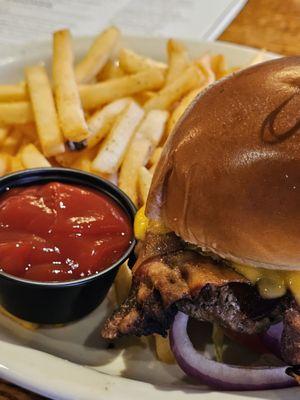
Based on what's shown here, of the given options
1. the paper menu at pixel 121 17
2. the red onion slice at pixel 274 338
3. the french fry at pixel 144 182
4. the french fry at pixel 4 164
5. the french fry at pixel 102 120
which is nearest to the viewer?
the red onion slice at pixel 274 338

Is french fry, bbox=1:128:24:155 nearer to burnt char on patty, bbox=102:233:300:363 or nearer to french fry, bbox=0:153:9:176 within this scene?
french fry, bbox=0:153:9:176

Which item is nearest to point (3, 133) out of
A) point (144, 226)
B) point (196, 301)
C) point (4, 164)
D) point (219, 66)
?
point (4, 164)

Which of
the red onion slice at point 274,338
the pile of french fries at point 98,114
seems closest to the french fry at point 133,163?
the pile of french fries at point 98,114

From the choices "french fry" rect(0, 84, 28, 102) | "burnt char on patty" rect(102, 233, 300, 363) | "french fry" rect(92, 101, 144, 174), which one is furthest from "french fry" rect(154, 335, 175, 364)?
"french fry" rect(0, 84, 28, 102)

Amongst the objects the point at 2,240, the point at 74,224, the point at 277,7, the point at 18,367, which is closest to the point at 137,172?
the point at 74,224

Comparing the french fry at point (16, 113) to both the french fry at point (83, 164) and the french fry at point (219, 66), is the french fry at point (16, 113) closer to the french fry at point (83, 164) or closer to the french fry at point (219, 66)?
the french fry at point (83, 164)
